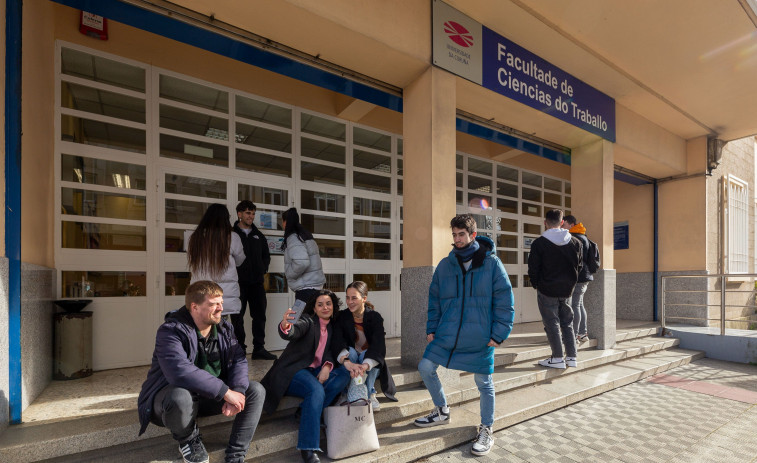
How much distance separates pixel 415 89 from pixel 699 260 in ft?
24.7

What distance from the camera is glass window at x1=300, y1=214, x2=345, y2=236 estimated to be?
216 inches

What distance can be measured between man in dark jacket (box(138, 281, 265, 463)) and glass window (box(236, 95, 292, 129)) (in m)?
3.07

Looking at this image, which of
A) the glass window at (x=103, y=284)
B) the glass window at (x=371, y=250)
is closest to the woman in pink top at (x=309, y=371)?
the glass window at (x=103, y=284)

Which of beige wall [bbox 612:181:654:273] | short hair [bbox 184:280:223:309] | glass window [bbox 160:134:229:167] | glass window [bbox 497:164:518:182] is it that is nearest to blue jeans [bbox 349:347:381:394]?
short hair [bbox 184:280:223:309]

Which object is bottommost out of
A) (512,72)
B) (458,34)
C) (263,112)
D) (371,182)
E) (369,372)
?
(369,372)

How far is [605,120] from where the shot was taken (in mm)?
6324

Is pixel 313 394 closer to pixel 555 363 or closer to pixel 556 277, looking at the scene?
pixel 556 277

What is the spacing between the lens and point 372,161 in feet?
20.4

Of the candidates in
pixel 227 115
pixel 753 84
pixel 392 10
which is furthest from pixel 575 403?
pixel 753 84

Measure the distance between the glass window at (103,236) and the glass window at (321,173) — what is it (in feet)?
6.82

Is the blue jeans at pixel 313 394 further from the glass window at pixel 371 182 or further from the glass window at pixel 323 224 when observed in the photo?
the glass window at pixel 371 182

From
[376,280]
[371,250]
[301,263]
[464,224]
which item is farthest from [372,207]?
[464,224]

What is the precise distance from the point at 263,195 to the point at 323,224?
943 mm

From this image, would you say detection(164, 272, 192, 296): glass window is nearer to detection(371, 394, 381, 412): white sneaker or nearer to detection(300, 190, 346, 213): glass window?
detection(300, 190, 346, 213): glass window
